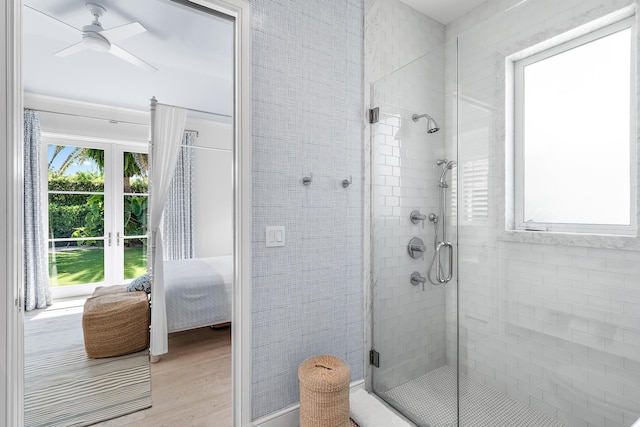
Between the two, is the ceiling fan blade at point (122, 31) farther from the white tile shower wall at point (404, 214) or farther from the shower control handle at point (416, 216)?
the shower control handle at point (416, 216)

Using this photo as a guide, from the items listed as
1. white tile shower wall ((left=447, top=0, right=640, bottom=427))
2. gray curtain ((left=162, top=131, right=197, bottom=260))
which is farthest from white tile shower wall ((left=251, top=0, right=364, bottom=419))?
gray curtain ((left=162, top=131, right=197, bottom=260))

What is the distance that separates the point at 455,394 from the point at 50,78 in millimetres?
4627

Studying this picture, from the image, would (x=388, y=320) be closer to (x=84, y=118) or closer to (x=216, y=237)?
(x=216, y=237)

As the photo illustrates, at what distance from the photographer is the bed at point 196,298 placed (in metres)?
2.73

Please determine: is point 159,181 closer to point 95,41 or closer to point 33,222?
point 95,41

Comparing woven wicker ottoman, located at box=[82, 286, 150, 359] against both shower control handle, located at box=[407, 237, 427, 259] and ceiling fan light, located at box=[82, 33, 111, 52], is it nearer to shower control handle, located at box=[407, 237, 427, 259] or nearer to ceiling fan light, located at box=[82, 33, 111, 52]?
ceiling fan light, located at box=[82, 33, 111, 52]

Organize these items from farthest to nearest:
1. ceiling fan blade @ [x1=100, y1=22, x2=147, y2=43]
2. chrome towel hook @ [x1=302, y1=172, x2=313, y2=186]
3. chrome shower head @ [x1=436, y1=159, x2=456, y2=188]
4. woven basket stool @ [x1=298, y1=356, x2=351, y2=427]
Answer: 1. ceiling fan blade @ [x1=100, y1=22, x2=147, y2=43]
2. chrome towel hook @ [x1=302, y1=172, x2=313, y2=186]
3. chrome shower head @ [x1=436, y1=159, x2=456, y2=188]
4. woven basket stool @ [x1=298, y1=356, x2=351, y2=427]

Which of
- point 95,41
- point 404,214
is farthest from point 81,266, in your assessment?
point 404,214

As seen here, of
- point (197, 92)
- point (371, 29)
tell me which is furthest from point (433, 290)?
point (197, 92)

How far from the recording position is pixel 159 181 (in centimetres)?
277

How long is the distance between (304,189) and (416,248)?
2.43 feet

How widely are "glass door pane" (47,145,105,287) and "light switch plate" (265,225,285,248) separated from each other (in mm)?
3745

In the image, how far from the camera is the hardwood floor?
1.85m

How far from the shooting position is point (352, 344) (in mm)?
1951
